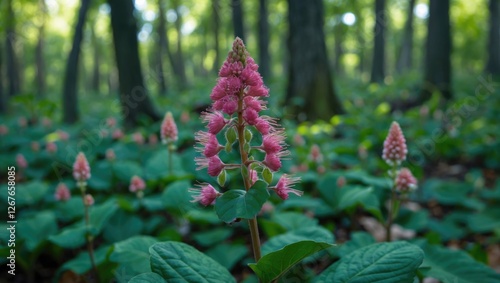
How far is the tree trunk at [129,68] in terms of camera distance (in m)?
7.13

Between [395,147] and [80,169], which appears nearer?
[395,147]

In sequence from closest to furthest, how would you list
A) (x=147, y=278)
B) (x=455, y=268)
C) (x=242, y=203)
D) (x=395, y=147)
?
(x=242, y=203) < (x=147, y=278) < (x=455, y=268) < (x=395, y=147)

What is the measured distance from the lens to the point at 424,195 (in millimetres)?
4125

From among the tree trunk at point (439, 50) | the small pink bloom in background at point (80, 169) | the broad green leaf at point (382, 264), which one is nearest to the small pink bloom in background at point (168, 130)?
the small pink bloom in background at point (80, 169)

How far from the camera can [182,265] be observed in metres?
1.56

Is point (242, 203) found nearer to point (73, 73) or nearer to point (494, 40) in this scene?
point (73, 73)

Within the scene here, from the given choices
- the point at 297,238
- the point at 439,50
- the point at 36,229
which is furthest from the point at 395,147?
the point at 439,50

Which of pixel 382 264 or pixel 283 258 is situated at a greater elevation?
pixel 283 258

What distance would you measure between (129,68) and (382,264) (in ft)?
22.2

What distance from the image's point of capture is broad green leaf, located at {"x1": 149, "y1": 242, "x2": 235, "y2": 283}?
1515 mm

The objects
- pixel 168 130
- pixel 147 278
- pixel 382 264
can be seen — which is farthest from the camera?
pixel 168 130

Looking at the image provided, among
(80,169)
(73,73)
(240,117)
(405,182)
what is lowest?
(405,182)

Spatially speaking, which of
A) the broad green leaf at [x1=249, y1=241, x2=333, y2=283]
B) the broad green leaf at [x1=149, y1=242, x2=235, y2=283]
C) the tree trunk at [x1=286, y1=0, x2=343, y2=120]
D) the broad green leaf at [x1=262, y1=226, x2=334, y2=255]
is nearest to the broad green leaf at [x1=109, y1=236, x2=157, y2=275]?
the broad green leaf at [x1=149, y1=242, x2=235, y2=283]

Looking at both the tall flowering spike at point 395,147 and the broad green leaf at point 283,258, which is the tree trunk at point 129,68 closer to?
the tall flowering spike at point 395,147
